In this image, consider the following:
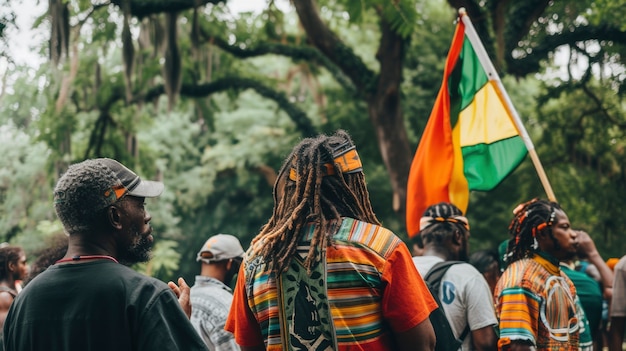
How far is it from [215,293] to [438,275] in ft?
5.18

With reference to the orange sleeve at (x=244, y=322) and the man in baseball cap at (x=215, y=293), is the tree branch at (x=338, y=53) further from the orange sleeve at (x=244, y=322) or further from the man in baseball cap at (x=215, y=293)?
the orange sleeve at (x=244, y=322)

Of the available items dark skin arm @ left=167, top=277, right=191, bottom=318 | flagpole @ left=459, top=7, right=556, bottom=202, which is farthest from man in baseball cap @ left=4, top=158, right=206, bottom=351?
flagpole @ left=459, top=7, right=556, bottom=202

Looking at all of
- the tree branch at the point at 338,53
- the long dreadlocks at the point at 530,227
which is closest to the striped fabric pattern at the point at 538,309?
the long dreadlocks at the point at 530,227

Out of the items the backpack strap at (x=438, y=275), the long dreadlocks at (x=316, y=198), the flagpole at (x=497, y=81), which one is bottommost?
the backpack strap at (x=438, y=275)

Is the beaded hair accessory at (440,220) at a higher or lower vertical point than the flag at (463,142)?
lower

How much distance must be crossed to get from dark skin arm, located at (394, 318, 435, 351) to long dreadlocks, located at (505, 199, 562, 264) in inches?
82.0

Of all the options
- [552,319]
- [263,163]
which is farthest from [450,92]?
[263,163]

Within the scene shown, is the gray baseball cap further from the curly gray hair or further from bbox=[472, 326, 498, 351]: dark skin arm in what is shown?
the curly gray hair

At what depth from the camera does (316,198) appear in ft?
10.4

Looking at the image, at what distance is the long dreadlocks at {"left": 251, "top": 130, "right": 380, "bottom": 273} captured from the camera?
3.13m

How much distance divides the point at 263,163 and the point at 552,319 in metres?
18.1

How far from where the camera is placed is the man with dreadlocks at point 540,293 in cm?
447

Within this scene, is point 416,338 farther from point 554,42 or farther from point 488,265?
point 554,42

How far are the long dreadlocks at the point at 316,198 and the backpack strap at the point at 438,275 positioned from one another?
163 centimetres
